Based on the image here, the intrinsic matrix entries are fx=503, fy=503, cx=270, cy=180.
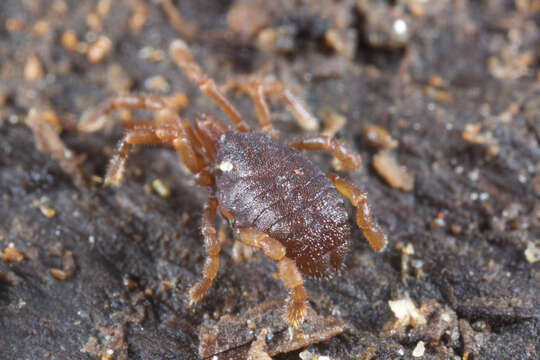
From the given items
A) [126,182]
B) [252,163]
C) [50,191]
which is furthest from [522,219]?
[50,191]

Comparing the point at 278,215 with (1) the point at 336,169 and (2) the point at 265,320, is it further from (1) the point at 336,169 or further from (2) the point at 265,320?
(1) the point at 336,169

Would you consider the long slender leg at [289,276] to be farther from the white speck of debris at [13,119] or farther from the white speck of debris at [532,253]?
the white speck of debris at [13,119]

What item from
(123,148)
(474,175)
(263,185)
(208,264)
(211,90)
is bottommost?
(208,264)

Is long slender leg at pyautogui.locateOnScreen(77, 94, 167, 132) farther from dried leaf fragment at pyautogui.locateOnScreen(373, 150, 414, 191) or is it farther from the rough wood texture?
dried leaf fragment at pyautogui.locateOnScreen(373, 150, 414, 191)

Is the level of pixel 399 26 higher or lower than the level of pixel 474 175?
higher

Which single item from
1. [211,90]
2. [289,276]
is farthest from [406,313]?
[211,90]

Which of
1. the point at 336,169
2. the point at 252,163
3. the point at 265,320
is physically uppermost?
the point at 252,163

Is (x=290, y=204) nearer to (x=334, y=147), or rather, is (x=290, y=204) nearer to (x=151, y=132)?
(x=334, y=147)
